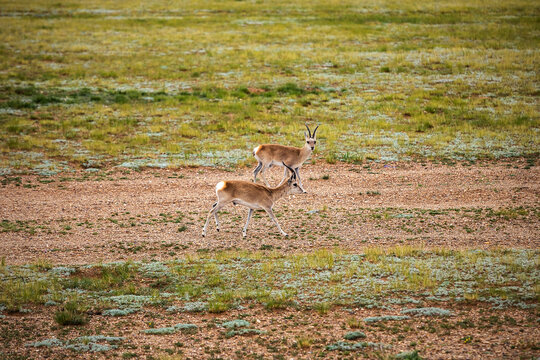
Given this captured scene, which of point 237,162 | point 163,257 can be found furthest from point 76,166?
point 163,257

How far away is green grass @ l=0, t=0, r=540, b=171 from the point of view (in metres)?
23.6

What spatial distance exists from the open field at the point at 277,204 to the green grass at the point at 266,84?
0.18m

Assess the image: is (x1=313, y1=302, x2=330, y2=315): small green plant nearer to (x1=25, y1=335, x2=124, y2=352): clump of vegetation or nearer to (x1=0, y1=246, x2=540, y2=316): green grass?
(x1=0, y1=246, x2=540, y2=316): green grass

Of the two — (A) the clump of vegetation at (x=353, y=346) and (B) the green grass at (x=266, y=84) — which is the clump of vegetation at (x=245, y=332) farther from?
(B) the green grass at (x=266, y=84)

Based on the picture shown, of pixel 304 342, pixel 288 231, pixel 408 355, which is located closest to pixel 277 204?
pixel 288 231

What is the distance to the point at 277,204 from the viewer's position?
59.3ft

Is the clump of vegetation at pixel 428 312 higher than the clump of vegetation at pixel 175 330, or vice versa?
the clump of vegetation at pixel 428 312

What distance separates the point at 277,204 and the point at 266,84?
634 inches

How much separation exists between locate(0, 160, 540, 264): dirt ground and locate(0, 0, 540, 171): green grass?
1.85 meters

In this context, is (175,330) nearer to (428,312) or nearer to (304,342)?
(304,342)

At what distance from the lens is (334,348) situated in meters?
9.55

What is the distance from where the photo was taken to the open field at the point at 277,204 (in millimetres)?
10367

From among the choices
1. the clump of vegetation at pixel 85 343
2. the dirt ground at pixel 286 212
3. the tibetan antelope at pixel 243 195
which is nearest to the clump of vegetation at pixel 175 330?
the clump of vegetation at pixel 85 343

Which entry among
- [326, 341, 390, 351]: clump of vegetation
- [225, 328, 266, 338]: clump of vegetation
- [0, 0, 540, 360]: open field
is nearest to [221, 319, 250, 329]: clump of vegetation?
[0, 0, 540, 360]: open field
